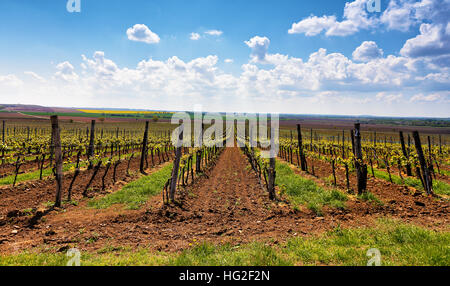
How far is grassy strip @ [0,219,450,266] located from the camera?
12.5 feet

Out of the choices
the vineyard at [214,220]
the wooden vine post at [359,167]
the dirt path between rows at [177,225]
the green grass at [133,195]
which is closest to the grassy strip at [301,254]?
the vineyard at [214,220]

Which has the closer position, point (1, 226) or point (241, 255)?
point (241, 255)

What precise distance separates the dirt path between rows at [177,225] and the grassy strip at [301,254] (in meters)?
0.46

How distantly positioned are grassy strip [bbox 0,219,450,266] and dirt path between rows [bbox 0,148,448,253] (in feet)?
1.52

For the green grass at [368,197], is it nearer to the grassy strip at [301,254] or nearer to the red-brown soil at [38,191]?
the grassy strip at [301,254]

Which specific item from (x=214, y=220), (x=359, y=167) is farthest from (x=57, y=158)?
(x=359, y=167)

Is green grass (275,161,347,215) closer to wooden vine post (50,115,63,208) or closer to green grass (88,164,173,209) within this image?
green grass (88,164,173,209)

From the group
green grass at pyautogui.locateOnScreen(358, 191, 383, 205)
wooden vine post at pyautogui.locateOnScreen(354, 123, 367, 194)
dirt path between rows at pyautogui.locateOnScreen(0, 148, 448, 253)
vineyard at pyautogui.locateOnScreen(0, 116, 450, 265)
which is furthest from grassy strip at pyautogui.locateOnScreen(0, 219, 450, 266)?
wooden vine post at pyautogui.locateOnScreen(354, 123, 367, 194)

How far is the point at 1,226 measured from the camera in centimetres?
569

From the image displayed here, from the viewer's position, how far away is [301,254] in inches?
169

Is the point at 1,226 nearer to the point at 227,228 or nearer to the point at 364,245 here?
the point at 227,228

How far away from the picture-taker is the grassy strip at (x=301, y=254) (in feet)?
12.5

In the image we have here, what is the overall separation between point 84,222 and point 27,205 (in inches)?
118
